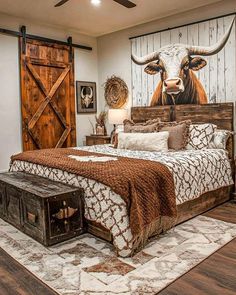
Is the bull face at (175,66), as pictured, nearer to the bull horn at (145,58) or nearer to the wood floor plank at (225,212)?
the bull horn at (145,58)

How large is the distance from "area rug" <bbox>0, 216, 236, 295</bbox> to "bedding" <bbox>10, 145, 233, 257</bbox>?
0.20 m

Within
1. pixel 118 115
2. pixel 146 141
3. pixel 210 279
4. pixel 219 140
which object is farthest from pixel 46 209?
pixel 118 115

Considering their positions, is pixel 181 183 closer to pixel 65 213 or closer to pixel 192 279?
pixel 192 279

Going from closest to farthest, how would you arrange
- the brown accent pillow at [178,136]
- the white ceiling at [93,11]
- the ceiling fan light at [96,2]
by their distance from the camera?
the brown accent pillow at [178,136], the ceiling fan light at [96,2], the white ceiling at [93,11]

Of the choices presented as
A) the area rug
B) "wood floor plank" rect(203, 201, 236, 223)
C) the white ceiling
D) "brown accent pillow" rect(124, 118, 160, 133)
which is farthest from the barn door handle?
the white ceiling

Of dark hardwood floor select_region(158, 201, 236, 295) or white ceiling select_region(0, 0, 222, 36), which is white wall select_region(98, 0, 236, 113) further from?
dark hardwood floor select_region(158, 201, 236, 295)

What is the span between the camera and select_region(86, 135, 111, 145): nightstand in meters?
5.41

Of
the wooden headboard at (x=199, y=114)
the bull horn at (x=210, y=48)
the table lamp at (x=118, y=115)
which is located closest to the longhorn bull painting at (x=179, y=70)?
the bull horn at (x=210, y=48)

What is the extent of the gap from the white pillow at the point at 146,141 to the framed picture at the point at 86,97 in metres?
2.02

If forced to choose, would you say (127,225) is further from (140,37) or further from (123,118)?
(140,37)

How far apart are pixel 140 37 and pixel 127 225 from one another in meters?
3.89

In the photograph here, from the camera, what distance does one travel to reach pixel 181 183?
2.98m

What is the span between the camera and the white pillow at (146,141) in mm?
3842

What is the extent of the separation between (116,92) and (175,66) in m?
1.40
